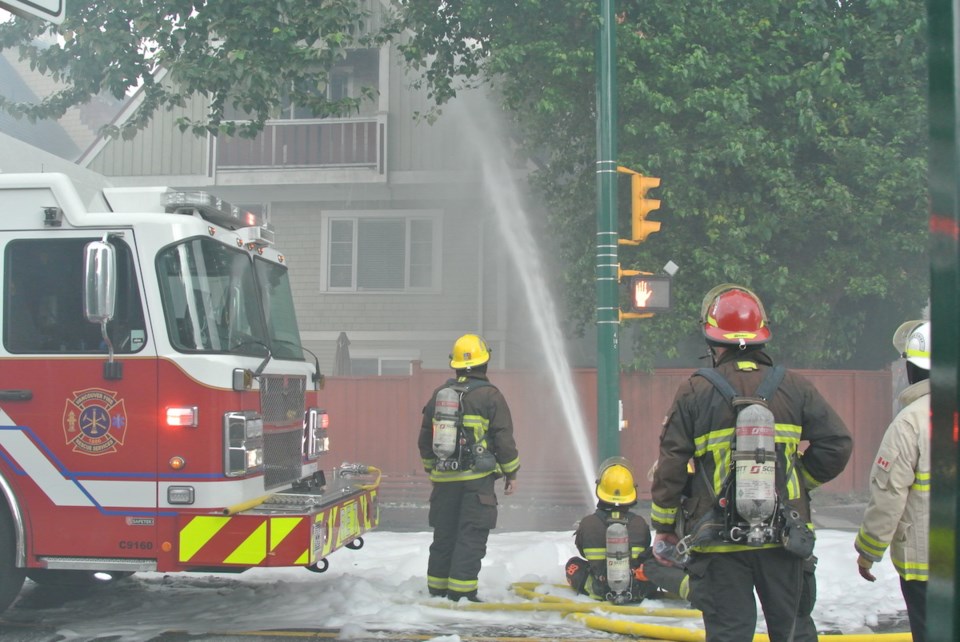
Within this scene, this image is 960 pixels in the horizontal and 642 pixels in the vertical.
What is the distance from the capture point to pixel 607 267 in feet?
26.3

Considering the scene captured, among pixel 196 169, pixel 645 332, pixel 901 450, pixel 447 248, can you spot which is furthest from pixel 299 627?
pixel 196 169

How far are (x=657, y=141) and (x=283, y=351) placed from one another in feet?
21.9

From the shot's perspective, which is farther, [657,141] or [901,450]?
[657,141]

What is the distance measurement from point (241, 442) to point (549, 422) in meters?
7.19

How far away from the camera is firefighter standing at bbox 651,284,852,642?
3.55 meters

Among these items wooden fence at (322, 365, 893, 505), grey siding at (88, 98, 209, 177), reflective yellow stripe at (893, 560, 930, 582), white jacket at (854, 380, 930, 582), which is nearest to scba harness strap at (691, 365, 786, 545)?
white jacket at (854, 380, 930, 582)

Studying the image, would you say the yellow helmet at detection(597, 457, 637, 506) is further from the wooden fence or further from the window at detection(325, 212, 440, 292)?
the window at detection(325, 212, 440, 292)

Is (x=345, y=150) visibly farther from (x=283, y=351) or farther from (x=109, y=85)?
(x=283, y=351)

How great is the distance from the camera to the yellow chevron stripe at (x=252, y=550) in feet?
16.5

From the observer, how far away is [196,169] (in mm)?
17141

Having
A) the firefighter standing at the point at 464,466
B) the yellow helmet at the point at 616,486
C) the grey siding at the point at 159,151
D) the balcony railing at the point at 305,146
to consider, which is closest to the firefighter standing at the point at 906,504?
the yellow helmet at the point at 616,486

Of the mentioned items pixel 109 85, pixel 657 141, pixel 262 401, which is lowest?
pixel 262 401

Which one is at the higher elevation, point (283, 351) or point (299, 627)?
point (283, 351)

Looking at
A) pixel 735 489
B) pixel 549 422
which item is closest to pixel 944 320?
pixel 735 489
